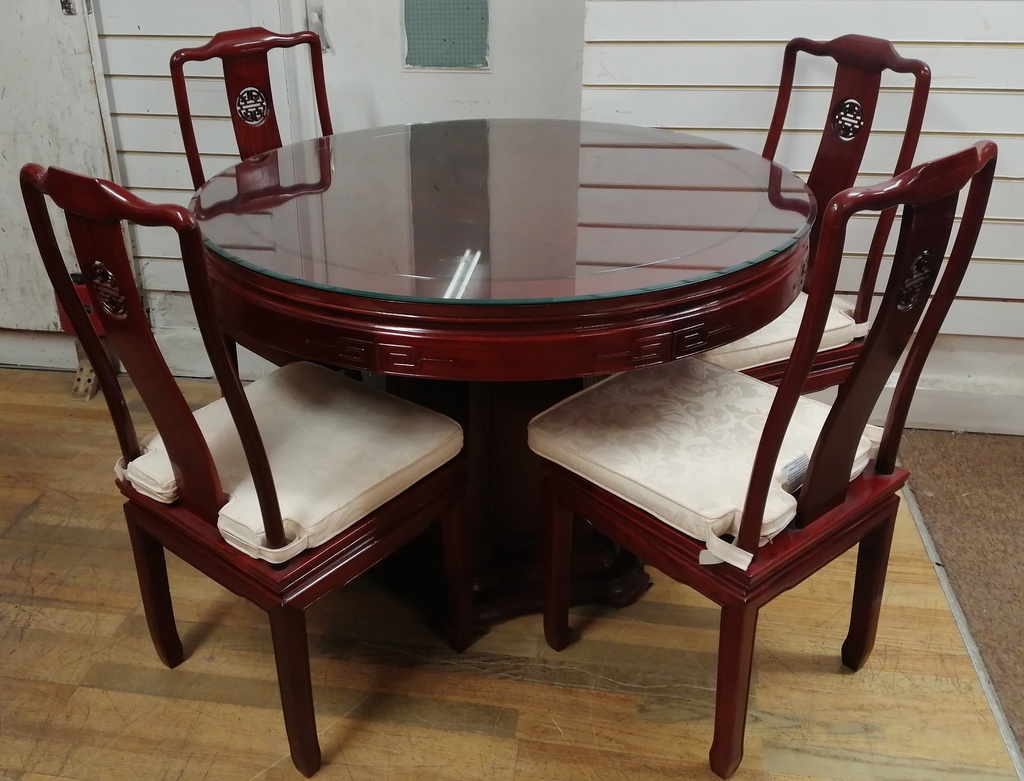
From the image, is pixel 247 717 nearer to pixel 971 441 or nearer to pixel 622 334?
pixel 622 334

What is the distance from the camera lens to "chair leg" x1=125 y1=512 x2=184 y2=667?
1548 mm

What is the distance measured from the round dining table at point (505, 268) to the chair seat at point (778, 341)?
0.93 feet

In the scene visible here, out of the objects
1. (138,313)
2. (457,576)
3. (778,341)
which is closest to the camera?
(138,313)

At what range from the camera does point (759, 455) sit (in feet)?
3.90

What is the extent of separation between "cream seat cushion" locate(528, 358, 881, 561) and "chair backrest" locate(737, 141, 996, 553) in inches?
2.1

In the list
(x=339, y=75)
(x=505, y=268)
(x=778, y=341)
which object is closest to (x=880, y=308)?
(x=505, y=268)

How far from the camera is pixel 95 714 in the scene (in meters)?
1.61

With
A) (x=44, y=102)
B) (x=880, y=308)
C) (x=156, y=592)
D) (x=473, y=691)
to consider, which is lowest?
(x=473, y=691)

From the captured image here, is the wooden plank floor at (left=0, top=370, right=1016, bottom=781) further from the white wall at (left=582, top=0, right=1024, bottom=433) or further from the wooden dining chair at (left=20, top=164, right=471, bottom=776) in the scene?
the white wall at (left=582, top=0, right=1024, bottom=433)

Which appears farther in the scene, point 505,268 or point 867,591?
point 867,591

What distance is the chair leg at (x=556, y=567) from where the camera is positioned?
157cm

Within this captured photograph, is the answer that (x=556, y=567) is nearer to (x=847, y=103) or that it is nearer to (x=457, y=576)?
(x=457, y=576)

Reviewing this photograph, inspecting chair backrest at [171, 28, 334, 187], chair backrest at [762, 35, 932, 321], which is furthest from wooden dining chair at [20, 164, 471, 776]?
chair backrest at [762, 35, 932, 321]

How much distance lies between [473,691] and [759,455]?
771 mm
